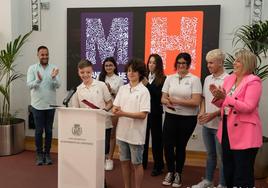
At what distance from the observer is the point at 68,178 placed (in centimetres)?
286

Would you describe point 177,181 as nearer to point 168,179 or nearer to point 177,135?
point 168,179

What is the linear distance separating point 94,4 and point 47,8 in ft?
2.55

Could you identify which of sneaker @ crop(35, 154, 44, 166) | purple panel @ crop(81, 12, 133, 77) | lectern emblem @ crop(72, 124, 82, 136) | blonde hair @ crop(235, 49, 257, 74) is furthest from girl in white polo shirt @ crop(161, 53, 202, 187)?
sneaker @ crop(35, 154, 44, 166)

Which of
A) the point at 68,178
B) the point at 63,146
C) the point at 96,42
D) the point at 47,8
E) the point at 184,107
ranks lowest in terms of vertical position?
the point at 68,178

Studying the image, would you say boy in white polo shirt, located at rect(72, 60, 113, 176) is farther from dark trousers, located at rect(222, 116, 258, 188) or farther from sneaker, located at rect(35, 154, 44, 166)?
sneaker, located at rect(35, 154, 44, 166)

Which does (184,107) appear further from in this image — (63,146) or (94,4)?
(94,4)

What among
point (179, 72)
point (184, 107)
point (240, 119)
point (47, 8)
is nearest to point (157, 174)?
point (184, 107)

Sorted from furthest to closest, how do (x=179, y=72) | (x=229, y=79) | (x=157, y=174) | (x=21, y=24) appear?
1. (x=21, y=24)
2. (x=157, y=174)
3. (x=179, y=72)
4. (x=229, y=79)

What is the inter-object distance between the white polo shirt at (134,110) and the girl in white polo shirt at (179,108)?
0.65 metres

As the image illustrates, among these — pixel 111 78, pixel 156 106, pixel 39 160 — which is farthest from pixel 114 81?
pixel 39 160

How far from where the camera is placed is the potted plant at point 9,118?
461 cm

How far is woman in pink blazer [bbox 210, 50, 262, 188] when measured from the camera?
250 cm

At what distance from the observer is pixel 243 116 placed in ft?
8.35

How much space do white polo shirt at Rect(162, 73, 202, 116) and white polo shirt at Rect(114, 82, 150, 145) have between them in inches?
25.9
